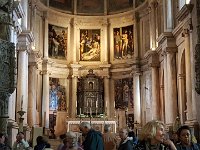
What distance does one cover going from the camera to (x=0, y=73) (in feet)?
49.2

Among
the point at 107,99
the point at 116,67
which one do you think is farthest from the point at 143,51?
the point at 107,99

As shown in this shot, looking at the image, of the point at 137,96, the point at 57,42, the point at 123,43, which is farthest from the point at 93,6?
the point at 137,96

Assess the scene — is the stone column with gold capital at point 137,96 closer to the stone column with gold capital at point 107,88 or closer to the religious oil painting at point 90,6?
the stone column with gold capital at point 107,88

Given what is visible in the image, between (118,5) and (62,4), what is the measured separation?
4.84m

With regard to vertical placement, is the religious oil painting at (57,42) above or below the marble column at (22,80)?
above

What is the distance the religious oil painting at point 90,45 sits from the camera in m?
33.3

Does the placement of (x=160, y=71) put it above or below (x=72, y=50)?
below

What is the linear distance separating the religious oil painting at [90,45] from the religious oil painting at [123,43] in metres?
1.51

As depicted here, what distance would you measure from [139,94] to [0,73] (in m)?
17.1

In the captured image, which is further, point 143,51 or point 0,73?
point 143,51

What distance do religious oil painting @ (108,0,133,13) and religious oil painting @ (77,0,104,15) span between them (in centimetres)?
74

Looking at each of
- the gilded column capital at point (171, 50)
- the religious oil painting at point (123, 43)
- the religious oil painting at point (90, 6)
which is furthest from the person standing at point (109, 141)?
the religious oil painting at point (90, 6)

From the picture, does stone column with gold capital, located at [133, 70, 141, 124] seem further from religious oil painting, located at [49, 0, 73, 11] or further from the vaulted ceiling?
religious oil painting, located at [49, 0, 73, 11]

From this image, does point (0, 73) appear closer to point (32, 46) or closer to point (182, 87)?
Result: point (182, 87)
